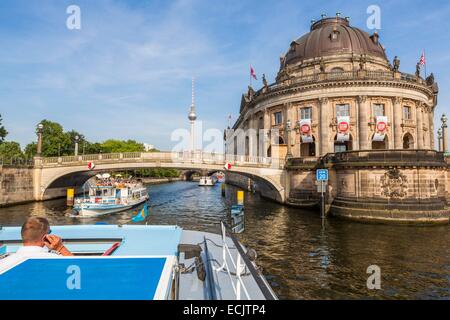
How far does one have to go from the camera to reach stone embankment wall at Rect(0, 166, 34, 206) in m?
30.9

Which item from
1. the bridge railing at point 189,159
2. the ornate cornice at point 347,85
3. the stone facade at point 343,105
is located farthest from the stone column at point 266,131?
the bridge railing at point 189,159

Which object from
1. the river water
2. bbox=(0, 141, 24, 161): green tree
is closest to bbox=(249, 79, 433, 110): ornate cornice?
the river water

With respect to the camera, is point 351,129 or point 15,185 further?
point 351,129

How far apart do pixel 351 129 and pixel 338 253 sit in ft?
87.9

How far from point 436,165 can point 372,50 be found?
2983cm

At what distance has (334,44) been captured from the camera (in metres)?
44.3

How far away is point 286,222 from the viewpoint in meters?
22.5

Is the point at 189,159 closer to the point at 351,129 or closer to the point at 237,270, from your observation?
the point at 351,129

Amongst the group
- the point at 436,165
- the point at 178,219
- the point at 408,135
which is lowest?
the point at 178,219

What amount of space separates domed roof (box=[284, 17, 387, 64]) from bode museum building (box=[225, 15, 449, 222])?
0.50 feet

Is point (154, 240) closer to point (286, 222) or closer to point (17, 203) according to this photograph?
point (286, 222)

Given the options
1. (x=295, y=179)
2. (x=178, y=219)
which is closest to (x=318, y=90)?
(x=295, y=179)

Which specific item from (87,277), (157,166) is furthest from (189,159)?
(87,277)

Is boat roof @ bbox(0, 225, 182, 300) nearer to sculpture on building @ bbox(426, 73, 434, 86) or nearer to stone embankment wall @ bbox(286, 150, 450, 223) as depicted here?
stone embankment wall @ bbox(286, 150, 450, 223)
